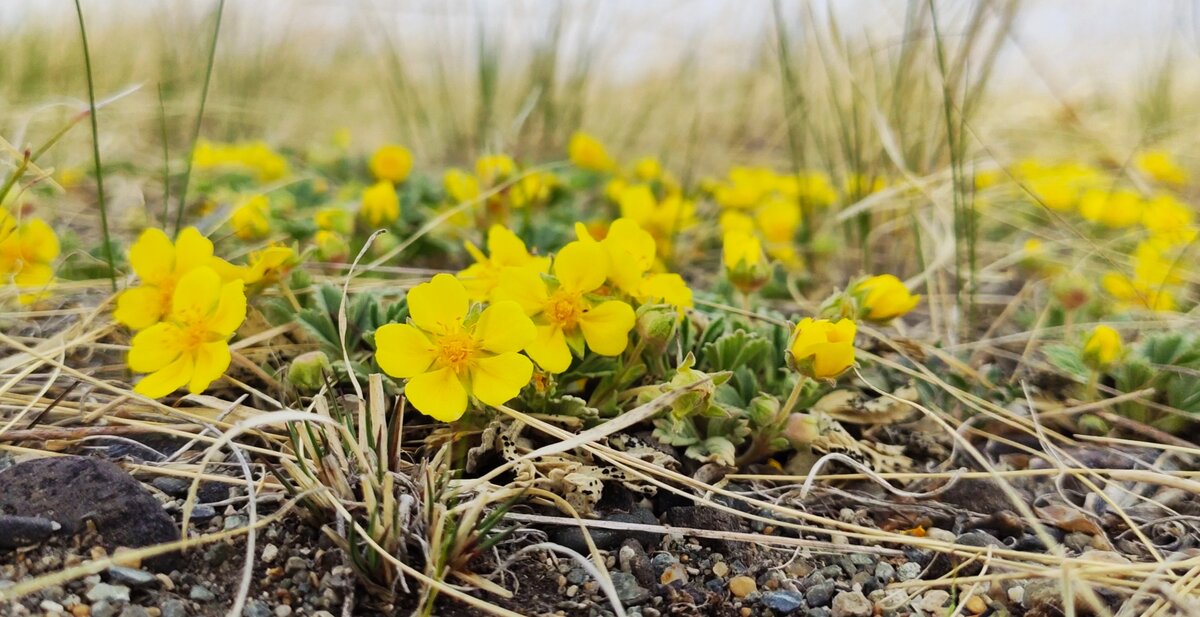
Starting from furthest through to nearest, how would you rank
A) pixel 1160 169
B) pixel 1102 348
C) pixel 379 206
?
pixel 1160 169 < pixel 379 206 < pixel 1102 348

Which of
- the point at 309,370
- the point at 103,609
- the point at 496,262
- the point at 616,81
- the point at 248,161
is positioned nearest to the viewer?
the point at 103,609

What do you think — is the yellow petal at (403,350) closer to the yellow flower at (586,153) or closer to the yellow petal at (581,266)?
the yellow petal at (581,266)

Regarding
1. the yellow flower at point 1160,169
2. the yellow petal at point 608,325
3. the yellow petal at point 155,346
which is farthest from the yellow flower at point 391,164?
the yellow flower at point 1160,169

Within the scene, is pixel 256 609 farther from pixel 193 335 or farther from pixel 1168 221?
pixel 1168 221

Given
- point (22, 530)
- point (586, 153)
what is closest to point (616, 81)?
point (586, 153)

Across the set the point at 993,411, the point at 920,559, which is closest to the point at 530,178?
the point at 993,411

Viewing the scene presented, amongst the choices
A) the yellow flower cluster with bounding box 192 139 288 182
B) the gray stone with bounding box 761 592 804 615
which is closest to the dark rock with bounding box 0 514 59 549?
the gray stone with bounding box 761 592 804 615

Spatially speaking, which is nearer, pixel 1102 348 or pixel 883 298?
pixel 883 298

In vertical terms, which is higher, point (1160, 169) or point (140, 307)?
point (140, 307)
